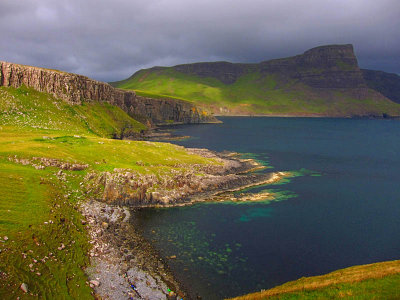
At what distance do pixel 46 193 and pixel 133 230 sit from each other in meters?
16.2

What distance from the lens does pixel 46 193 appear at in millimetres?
47906

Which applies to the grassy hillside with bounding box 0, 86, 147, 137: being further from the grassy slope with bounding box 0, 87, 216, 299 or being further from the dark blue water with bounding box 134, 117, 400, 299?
the dark blue water with bounding box 134, 117, 400, 299

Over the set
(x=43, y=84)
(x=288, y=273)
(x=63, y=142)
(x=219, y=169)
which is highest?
(x=43, y=84)

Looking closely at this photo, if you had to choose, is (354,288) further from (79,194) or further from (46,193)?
(79,194)

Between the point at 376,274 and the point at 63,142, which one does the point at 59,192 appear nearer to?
the point at 63,142

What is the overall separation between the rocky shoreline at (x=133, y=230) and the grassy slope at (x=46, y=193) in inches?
85.9

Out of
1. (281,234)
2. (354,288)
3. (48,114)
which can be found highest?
(48,114)

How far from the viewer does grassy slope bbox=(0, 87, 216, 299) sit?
28031 mm

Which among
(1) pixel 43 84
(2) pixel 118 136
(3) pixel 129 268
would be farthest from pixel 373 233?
(1) pixel 43 84

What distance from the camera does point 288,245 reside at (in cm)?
4469

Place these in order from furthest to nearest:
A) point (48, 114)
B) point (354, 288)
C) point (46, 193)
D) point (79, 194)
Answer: point (48, 114) → point (79, 194) → point (46, 193) → point (354, 288)

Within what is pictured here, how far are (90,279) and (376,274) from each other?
28.7m

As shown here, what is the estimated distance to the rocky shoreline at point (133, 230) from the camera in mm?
31531

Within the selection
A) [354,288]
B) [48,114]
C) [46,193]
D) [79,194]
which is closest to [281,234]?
[354,288]
